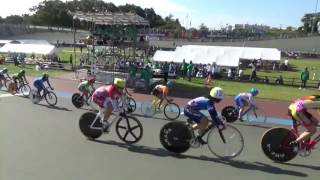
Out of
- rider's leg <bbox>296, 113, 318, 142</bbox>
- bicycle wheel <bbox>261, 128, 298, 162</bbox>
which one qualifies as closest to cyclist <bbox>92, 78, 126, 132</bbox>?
bicycle wheel <bbox>261, 128, 298, 162</bbox>

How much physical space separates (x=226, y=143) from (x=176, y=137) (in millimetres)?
1207

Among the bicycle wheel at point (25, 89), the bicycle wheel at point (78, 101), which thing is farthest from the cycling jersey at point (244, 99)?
the bicycle wheel at point (25, 89)

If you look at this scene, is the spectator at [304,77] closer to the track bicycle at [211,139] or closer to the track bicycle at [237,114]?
the track bicycle at [237,114]

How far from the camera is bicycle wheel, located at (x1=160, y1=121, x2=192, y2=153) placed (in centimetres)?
1111

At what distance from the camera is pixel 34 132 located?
13.2 meters

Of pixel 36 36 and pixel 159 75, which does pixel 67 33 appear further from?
pixel 159 75

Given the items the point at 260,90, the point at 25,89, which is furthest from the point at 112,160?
the point at 260,90

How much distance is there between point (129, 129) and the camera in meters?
12.1

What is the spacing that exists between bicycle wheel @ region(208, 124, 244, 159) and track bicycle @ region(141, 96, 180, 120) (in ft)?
19.9

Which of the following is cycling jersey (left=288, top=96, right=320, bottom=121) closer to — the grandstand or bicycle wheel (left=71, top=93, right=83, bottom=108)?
bicycle wheel (left=71, top=93, right=83, bottom=108)

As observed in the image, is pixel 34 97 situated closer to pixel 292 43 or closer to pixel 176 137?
pixel 176 137

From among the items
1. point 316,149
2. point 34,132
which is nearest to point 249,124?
point 316,149

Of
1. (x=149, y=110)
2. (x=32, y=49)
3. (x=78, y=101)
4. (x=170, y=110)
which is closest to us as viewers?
(x=170, y=110)

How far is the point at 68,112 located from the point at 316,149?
29.9 feet
